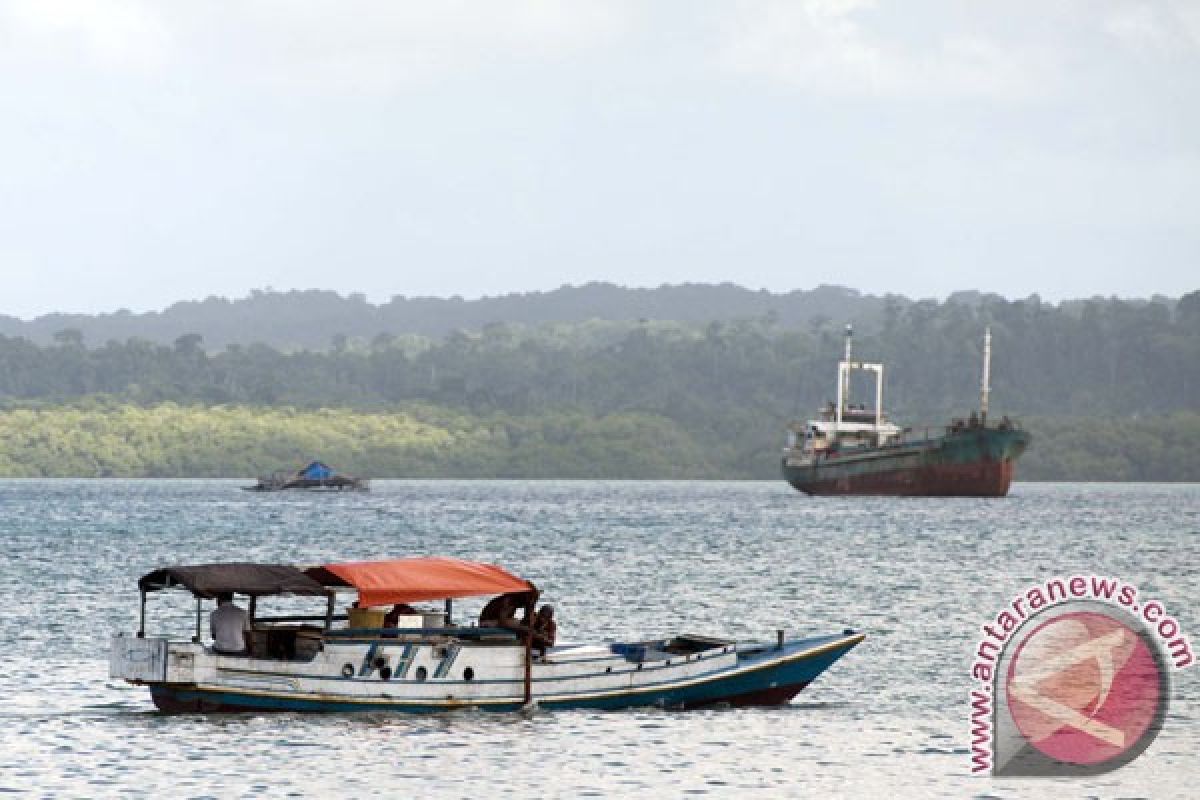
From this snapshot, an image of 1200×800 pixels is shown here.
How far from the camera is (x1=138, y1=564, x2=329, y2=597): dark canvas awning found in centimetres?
4350

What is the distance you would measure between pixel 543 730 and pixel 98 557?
221ft

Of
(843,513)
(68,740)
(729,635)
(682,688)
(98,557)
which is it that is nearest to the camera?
(68,740)

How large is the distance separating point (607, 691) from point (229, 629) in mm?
7863

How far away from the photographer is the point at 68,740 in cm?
4166

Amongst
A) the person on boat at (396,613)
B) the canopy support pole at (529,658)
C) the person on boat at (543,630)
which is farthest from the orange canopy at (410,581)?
the canopy support pole at (529,658)

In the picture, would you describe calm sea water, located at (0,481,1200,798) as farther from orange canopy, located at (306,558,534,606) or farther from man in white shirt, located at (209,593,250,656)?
orange canopy, located at (306,558,534,606)

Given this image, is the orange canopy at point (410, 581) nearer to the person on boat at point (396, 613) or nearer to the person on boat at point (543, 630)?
the person on boat at point (396, 613)

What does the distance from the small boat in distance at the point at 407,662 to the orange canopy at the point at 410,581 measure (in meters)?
0.03

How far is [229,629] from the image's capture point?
43.4 meters

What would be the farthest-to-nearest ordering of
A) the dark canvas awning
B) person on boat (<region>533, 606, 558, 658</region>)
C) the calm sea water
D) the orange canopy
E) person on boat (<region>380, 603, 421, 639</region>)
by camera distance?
person on boat (<region>380, 603, 421, 639</region>) → the orange canopy → person on boat (<region>533, 606, 558, 658</region>) → the dark canvas awning → the calm sea water

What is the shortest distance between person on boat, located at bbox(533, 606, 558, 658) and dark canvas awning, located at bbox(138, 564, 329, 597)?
14.8 feet

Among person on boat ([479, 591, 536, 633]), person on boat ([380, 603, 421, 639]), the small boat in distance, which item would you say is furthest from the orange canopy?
person on boat ([380, 603, 421, 639])

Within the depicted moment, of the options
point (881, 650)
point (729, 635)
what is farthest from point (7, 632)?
point (881, 650)

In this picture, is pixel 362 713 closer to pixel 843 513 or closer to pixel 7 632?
pixel 7 632
